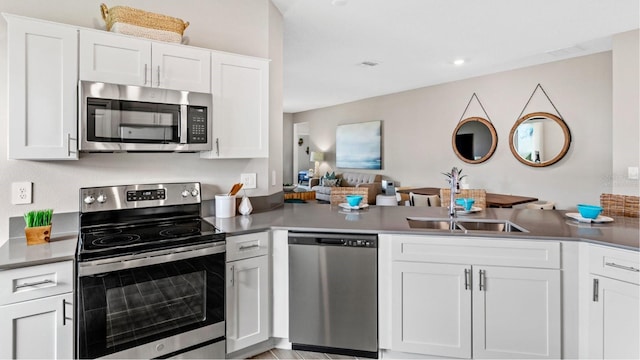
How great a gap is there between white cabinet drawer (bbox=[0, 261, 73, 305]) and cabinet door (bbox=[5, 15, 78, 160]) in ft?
2.09

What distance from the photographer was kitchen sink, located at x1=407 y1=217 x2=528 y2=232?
2.44 meters

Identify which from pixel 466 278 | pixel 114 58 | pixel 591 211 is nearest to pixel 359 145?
pixel 591 211

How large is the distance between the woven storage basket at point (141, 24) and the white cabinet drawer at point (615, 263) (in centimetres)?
276

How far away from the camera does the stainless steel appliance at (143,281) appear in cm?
167

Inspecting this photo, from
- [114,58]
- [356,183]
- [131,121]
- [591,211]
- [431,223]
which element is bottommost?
[431,223]

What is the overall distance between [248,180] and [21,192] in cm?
141

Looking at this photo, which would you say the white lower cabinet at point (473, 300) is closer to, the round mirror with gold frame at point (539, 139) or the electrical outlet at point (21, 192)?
the electrical outlet at point (21, 192)

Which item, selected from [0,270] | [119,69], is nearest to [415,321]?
[0,270]

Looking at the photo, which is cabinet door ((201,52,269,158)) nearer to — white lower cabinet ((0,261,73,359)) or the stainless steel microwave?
the stainless steel microwave

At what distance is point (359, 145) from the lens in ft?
26.8

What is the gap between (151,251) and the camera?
5.90ft

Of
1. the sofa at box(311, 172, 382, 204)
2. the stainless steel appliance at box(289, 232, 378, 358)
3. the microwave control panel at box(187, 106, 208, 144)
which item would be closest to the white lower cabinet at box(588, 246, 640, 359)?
the stainless steel appliance at box(289, 232, 378, 358)

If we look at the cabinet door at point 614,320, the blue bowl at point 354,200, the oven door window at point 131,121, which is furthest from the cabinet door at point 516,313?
the oven door window at point 131,121

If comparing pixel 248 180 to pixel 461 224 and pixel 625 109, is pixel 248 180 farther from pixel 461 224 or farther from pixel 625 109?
pixel 625 109
